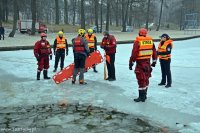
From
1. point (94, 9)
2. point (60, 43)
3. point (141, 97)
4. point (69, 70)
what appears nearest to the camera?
point (141, 97)

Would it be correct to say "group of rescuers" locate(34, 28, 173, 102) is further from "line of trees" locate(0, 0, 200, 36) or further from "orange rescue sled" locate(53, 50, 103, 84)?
"line of trees" locate(0, 0, 200, 36)

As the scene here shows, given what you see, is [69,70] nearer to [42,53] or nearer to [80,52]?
[80,52]

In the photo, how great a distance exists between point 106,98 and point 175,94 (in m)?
2.07

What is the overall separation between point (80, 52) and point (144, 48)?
9.64 ft

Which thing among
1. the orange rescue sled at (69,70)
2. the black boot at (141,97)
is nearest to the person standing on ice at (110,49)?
the orange rescue sled at (69,70)

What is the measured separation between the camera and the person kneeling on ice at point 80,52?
446 inches

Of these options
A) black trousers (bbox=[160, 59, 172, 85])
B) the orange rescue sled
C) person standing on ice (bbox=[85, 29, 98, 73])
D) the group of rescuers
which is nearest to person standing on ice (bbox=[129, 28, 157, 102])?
the group of rescuers

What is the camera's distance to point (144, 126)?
7023mm

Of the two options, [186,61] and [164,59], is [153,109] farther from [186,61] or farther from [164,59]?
[186,61]

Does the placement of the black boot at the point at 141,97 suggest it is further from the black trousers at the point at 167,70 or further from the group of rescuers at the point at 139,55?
the black trousers at the point at 167,70

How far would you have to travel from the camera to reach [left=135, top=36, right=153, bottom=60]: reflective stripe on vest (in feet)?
29.4

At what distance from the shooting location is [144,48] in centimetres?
902

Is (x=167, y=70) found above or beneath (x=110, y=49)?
beneath

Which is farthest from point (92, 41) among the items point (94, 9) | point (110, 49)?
point (94, 9)
